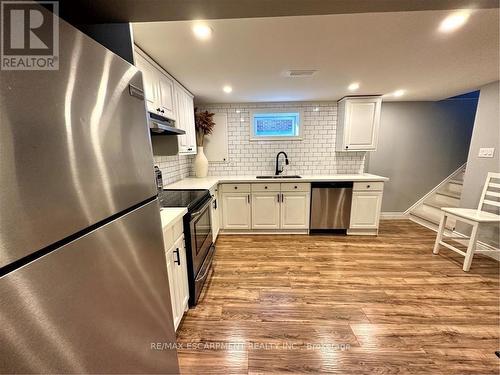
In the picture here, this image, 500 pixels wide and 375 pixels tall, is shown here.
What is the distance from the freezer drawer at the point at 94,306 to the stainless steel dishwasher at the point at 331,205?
268cm

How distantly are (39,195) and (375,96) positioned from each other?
12.6 feet

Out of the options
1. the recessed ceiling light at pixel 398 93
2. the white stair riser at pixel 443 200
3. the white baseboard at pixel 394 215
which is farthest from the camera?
the white baseboard at pixel 394 215

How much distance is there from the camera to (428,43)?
5.07ft

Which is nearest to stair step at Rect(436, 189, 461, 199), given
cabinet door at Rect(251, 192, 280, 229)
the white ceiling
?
the white ceiling

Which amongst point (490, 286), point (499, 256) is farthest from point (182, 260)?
point (499, 256)

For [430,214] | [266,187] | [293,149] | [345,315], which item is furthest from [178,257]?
[430,214]

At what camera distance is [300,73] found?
2.11 m

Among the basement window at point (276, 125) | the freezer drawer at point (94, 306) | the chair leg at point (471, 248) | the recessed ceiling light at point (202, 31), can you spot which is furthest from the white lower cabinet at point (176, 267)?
the chair leg at point (471, 248)

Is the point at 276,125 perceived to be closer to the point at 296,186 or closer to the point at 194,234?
the point at 296,186

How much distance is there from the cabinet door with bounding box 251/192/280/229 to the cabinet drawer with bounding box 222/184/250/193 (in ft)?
0.50

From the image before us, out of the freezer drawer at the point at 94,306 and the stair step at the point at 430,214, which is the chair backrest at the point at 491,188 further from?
the freezer drawer at the point at 94,306

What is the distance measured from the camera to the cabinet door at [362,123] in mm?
3104

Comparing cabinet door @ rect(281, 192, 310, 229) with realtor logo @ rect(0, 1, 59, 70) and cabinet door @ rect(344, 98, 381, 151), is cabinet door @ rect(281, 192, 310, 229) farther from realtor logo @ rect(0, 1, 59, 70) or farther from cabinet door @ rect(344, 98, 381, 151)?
realtor logo @ rect(0, 1, 59, 70)

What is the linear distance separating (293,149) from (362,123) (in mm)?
1136
